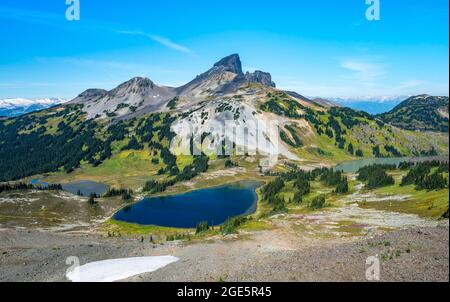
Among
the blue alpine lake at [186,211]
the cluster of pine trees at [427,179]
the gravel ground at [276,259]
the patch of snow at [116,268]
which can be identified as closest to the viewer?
the gravel ground at [276,259]

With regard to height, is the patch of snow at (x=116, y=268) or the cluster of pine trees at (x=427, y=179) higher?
the cluster of pine trees at (x=427, y=179)

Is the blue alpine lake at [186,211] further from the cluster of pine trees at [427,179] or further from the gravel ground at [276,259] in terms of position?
the gravel ground at [276,259]

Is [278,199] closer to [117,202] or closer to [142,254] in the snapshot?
[117,202]

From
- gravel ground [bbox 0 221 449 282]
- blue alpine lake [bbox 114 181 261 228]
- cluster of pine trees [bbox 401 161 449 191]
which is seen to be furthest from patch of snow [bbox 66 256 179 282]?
cluster of pine trees [bbox 401 161 449 191]

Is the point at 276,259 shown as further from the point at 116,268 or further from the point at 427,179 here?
the point at 427,179

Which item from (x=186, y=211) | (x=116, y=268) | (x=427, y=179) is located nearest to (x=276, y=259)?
(x=116, y=268)

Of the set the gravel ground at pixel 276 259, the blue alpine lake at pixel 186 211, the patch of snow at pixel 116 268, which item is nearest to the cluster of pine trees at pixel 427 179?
the blue alpine lake at pixel 186 211
